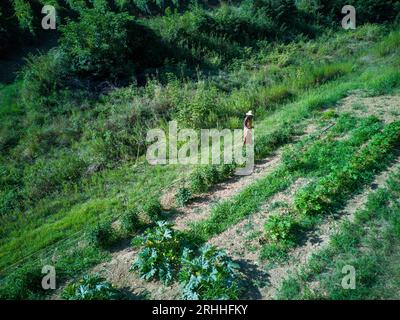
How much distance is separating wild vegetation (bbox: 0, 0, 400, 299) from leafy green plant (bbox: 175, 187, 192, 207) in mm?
33

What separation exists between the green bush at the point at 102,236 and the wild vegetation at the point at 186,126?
23mm

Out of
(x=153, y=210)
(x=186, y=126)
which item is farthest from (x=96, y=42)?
(x=153, y=210)

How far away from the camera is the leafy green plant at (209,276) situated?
15.8 feet

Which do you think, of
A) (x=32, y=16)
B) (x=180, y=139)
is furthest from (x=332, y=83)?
(x=32, y=16)

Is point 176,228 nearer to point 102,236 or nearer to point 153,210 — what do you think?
point 153,210

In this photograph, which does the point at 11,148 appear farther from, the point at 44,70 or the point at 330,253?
the point at 330,253

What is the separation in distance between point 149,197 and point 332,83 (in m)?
8.45

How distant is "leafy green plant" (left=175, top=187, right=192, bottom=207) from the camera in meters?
7.20

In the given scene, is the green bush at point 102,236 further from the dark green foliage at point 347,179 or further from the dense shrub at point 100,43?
the dense shrub at point 100,43

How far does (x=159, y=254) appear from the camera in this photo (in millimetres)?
5676

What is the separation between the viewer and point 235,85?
489 inches

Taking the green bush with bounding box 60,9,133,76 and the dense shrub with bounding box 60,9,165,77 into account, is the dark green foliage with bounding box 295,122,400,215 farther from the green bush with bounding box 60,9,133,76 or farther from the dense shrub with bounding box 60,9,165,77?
the green bush with bounding box 60,9,133,76

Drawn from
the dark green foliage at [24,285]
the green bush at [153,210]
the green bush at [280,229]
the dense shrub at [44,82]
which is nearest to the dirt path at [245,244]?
the green bush at [280,229]

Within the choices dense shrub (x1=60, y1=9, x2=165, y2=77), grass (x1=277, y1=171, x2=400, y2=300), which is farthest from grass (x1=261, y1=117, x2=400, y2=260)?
dense shrub (x1=60, y1=9, x2=165, y2=77)
